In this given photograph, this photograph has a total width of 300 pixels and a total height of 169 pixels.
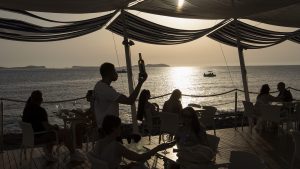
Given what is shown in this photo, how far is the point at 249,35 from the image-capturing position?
11.4 m

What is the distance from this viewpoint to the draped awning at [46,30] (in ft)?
25.0

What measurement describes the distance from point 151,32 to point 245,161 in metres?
6.61

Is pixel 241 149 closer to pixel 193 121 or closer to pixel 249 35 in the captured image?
pixel 193 121

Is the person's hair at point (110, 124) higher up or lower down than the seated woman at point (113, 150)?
higher up

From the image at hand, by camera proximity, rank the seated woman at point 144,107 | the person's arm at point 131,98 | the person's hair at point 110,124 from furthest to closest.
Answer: the seated woman at point 144,107
the person's arm at point 131,98
the person's hair at point 110,124

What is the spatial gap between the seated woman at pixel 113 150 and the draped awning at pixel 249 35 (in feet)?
25.9

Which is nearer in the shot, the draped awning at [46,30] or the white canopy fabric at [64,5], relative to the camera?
the white canopy fabric at [64,5]

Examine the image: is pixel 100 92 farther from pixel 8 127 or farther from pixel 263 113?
pixel 8 127

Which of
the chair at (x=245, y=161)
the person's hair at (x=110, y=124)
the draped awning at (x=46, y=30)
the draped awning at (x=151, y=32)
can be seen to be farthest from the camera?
the draped awning at (x=151, y=32)

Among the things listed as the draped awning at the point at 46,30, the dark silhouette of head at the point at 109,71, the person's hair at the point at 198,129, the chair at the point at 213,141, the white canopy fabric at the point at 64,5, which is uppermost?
the white canopy fabric at the point at 64,5

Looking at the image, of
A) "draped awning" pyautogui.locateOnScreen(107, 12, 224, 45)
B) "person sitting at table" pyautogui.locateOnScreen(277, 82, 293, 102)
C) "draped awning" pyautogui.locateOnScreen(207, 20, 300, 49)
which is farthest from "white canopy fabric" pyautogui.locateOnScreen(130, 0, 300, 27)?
"person sitting at table" pyautogui.locateOnScreen(277, 82, 293, 102)

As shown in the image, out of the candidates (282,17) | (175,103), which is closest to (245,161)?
(175,103)

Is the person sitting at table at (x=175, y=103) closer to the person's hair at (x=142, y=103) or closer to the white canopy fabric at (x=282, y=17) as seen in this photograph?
the person's hair at (x=142, y=103)

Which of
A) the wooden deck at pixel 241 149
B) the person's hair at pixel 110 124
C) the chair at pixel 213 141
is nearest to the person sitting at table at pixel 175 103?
the wooden deck at pixel 241 149
